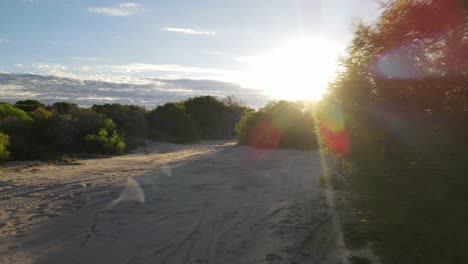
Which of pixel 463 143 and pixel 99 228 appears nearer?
pixel 463 143

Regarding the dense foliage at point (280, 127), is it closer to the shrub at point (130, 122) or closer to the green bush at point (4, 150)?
the shrub at point (130, 122)

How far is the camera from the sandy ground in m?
4.40

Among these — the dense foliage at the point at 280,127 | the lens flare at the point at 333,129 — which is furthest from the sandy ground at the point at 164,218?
the dense foliage at the point at 280,127

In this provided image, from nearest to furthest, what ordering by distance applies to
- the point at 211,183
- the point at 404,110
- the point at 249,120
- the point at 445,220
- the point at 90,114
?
the point at 445,220 < the point at 404,110 < the point at 211,183 < the point at 90,114 < the point at 249,120

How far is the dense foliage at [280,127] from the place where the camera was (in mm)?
16625

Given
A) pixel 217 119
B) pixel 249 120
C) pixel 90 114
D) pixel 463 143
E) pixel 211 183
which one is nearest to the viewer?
pixel 463 143

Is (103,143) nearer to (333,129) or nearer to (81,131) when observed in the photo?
(81,131)

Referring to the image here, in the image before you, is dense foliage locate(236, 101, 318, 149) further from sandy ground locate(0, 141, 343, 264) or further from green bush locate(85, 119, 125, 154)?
sandy ground locate(0, 141, 343, 264)

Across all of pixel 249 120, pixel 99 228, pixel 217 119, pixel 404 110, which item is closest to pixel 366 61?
pixel 404 110

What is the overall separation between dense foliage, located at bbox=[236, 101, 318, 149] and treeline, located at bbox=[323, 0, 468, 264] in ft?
31.8

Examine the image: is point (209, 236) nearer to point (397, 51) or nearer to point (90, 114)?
point (397, 51)

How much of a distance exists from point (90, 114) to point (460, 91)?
1629cm

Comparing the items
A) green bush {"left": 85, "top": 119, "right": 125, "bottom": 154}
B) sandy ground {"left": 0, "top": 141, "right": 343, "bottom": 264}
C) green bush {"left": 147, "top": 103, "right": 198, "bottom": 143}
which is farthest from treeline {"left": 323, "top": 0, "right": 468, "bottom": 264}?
green bush {"left": 147, "top": 103, "right": 198, "bottom": 143}

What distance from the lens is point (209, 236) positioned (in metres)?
4.95
